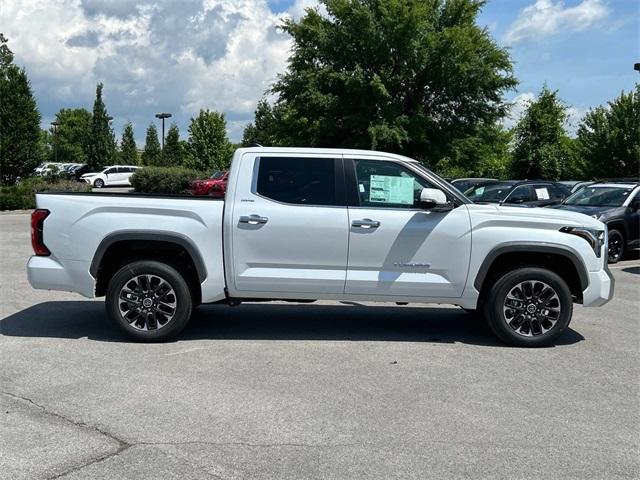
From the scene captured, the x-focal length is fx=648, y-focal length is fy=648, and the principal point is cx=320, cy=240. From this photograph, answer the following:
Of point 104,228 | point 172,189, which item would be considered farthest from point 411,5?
point 104,228

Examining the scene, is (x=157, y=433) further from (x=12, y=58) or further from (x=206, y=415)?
(x=12, y=58)

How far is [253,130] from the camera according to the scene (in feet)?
197

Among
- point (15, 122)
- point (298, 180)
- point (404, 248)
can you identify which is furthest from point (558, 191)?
point (15, 122)

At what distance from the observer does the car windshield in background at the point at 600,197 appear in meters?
14.0

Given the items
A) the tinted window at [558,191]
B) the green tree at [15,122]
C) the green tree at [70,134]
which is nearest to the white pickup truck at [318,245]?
the tinted window at [558,191]

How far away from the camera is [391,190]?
6.53 metres

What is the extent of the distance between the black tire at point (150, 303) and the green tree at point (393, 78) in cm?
2496

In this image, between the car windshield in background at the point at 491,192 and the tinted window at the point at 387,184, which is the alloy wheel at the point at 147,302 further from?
the car windshield in background at the point at 491,192

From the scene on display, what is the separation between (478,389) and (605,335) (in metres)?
2.72

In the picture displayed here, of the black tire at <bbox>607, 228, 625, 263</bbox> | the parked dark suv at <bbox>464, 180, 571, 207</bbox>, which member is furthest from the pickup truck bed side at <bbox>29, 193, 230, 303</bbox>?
the parked dark suv at <bbox>464, 180, 571, 207</bbox>

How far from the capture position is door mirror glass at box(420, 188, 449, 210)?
20.4 feet

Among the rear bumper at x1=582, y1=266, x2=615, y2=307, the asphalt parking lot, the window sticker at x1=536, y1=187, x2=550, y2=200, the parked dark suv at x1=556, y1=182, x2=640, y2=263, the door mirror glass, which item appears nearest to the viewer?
the asphalt parking lot

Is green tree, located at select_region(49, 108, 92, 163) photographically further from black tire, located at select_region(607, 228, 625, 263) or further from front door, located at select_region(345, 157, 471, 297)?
front door, located at select_region(345, 157, 471, 297)

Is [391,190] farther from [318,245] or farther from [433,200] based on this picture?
[318,245]
